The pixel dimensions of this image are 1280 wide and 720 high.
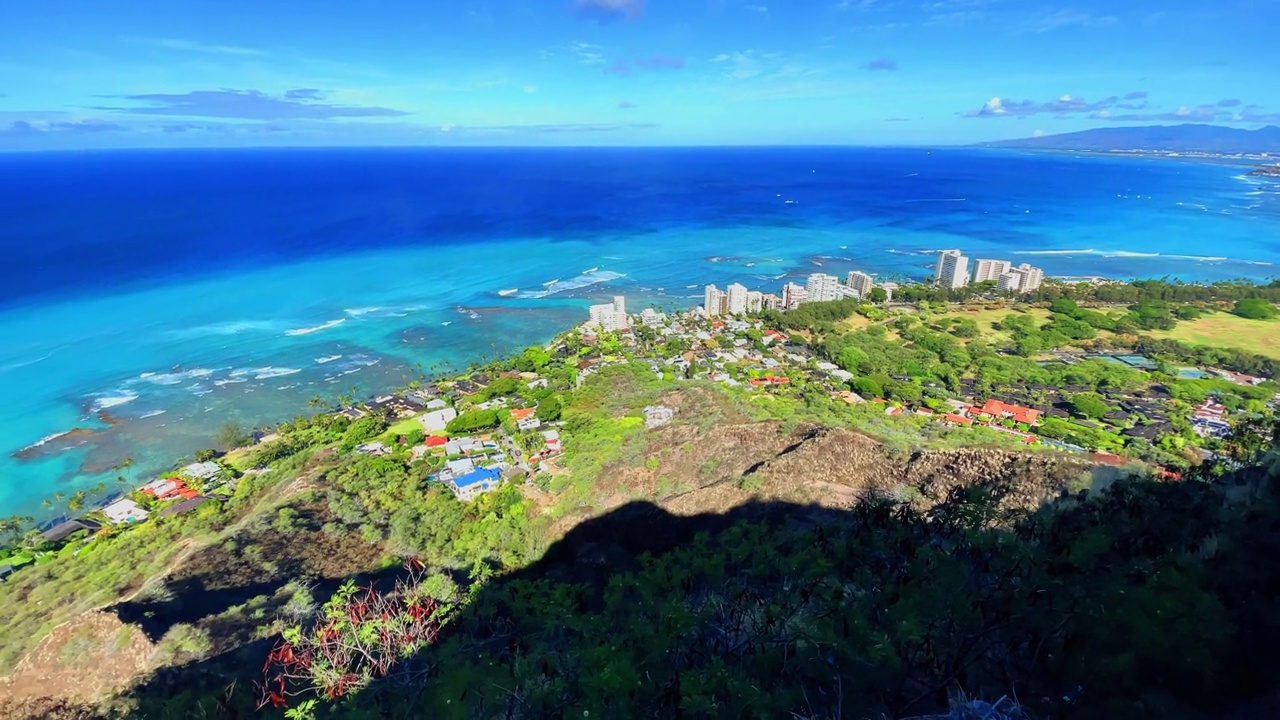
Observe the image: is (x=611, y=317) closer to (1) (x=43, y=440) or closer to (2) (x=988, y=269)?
(1) (x=43, y=440)

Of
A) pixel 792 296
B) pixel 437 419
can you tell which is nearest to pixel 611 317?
pixel 792 296

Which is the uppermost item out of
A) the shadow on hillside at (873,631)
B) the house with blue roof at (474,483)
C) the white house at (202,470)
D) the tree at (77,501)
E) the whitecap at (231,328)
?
the shadow on hillside at (873,631)

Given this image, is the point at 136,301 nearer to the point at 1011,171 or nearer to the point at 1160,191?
the point at 1160,191

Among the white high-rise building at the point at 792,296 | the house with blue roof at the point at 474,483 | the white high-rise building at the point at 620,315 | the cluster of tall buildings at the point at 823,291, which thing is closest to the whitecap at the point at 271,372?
the white high-rise building at the point at 620,315

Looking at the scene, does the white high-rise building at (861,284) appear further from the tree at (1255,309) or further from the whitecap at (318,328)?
the whitecap at (318,328)

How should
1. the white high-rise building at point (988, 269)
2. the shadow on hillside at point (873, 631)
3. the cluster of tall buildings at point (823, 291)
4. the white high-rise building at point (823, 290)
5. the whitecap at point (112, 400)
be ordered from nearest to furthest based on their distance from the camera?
the shadow on hillside at point (873, 631) → the whitecap at point (112, 400) → the cluster of tall buildings at point (823, 291) → the white high-rise building at point (823, 290) → the white high-rise building at point (988, 269)

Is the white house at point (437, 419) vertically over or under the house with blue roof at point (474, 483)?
under

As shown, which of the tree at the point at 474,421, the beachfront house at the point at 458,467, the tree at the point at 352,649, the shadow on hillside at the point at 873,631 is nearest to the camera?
the shadow on hillside at the point at 873,631

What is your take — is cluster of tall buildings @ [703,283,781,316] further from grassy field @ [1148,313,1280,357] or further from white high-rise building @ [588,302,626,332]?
grassy field @ [1148,313,1280,357]
